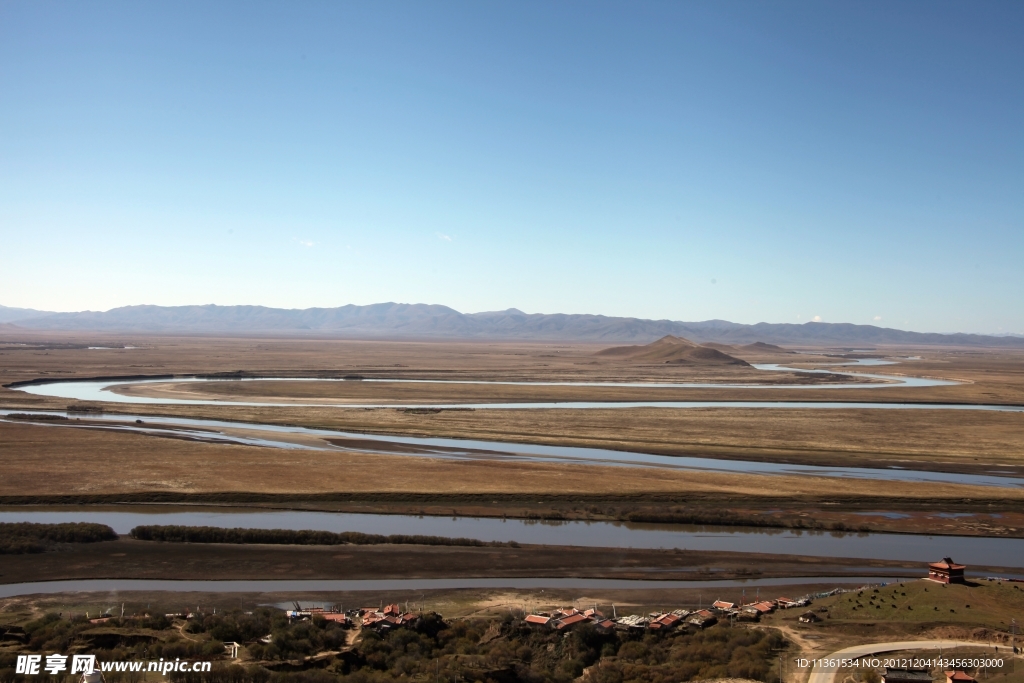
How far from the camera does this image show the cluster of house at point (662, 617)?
19.4 m

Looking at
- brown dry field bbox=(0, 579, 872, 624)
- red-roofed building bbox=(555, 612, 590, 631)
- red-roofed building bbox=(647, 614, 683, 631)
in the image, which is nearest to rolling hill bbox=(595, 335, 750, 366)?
brown dry field bbox=(0, 579, 872, 624)

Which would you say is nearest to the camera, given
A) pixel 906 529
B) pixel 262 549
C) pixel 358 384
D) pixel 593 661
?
pixel 593 661

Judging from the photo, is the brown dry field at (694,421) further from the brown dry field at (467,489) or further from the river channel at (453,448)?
the brown dry field at (467,489)

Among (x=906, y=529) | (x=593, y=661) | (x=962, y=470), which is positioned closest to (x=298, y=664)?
(x=593, y=661)

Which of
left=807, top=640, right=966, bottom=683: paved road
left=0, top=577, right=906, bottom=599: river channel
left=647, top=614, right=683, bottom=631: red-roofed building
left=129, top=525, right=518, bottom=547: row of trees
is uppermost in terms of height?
left=807, top=640, right=966, bottom=683: paved road

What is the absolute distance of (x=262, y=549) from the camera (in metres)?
27.1

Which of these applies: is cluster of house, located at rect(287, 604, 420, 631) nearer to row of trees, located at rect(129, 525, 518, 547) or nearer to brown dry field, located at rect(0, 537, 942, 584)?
brown dry field, located at rect(0, 537, 942, 584)

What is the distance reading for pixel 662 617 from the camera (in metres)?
20.2

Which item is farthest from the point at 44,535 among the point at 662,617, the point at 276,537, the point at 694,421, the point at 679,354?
the point at 679,354

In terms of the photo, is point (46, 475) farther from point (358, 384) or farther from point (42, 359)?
point (42, 359)

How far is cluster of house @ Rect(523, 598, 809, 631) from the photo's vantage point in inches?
762

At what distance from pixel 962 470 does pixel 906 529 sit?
15.4 m

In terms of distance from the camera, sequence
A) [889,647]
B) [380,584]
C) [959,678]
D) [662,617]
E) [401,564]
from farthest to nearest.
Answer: [401,564]
[380,584]
[662,617]
[889,647]
[959,678]

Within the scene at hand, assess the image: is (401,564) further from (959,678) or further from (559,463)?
(559,463)
